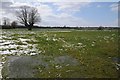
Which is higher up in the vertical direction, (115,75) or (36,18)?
(36,18)

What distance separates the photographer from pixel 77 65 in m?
12.4

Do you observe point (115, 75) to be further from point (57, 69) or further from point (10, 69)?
point (10, 69)

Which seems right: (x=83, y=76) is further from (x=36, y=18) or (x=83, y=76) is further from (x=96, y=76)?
(x=36, y=18)

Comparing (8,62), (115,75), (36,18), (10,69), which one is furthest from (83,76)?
(36,18)

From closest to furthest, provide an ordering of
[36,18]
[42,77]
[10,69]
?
[42,77], [10,69], [36,18]

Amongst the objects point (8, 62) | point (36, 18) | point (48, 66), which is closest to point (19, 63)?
point (8, 62)

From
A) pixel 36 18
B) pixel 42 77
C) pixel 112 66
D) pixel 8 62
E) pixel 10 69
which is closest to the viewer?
pixel 42 77

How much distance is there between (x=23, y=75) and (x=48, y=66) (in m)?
2.06

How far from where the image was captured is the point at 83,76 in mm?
10156

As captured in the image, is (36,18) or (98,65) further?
(36,18)

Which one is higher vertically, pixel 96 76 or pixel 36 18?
pixel 36 18

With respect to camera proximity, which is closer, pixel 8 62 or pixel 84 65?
pixel 84 65

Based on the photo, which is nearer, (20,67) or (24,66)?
(20,67)

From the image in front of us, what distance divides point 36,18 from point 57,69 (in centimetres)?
7692
